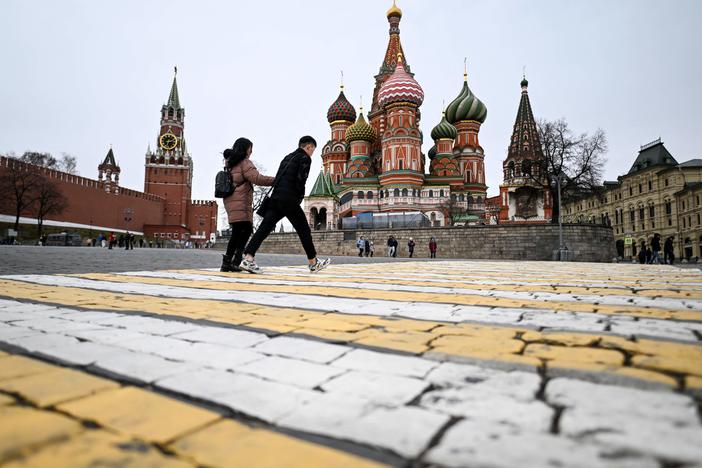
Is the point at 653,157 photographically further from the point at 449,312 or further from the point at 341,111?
the point at 449,312

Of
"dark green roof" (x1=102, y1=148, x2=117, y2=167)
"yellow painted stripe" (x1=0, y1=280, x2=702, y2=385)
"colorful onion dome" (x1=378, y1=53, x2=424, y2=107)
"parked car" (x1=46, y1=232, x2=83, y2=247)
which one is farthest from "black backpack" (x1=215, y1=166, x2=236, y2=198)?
"dark green roof" (x1=102, y1=148, x2=117, y2=167)

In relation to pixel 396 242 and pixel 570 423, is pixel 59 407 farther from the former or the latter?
pixel 396 242

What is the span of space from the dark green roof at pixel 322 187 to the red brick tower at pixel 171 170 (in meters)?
30.7

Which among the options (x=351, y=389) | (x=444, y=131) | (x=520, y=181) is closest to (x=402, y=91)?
(x=444, y=131)

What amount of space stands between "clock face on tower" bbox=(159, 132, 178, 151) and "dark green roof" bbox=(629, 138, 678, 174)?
70540mm

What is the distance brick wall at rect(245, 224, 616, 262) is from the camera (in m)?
23.2

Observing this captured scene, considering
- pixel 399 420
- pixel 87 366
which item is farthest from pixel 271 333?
pixel 399 420

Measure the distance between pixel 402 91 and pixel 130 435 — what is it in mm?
42574

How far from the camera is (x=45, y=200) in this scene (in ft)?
139

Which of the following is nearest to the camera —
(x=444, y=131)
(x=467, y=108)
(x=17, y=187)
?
(x=17, y=187)

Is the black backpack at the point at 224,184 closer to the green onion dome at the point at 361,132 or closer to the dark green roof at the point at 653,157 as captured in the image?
the green onion dome at the point at 361,132

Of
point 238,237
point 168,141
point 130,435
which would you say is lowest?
point 130,435

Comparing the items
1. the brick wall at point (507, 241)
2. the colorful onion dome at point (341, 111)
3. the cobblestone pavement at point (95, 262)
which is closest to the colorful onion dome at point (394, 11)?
the colorful onion dome at point (341, 111)

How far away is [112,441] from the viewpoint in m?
0.81
